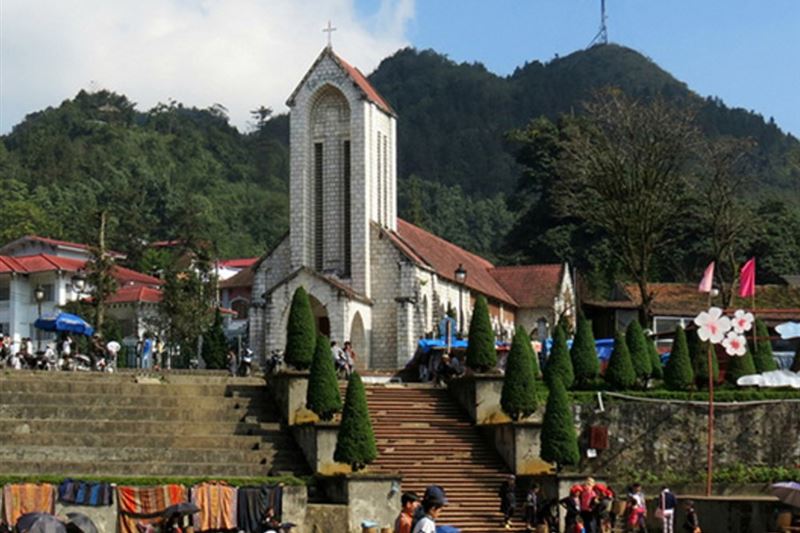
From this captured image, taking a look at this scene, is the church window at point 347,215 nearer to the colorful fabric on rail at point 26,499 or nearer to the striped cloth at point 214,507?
the striped cloth at point 214,507

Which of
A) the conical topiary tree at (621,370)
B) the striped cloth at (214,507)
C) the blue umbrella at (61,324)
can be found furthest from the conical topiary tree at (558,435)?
the blue umbrella at (61,324)

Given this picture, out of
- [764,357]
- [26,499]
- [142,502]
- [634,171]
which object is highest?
[634,171]

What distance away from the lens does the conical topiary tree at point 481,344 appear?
32.4 m

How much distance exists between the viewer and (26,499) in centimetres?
2600

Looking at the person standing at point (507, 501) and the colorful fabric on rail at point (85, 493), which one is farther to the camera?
the person standing at point (507, 501)

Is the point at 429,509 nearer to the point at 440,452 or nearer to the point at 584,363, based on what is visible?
the point at 440,452

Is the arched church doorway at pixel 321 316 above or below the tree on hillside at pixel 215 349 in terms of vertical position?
above

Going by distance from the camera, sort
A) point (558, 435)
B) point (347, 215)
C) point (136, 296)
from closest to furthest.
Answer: point (558, 435) → point (347, 215) → point (136, 296)

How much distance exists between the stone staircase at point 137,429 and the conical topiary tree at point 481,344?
16.4 ft

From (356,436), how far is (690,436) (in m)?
9.20

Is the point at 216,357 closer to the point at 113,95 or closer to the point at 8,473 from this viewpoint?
the point at 8,473

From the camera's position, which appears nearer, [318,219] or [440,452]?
[440,452]

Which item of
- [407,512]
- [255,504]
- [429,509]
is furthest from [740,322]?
[429,509]

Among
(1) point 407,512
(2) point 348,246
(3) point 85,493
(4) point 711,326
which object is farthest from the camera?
(2) point 348,246
